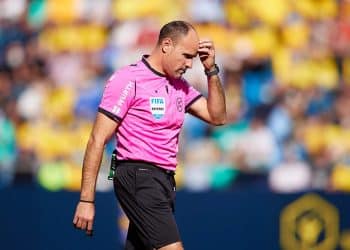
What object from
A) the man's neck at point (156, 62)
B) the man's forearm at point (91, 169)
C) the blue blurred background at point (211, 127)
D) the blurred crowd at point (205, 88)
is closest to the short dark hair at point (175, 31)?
the man's neck at point (156, 62)

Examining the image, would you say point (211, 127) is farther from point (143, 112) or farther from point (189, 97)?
point (143, 112)

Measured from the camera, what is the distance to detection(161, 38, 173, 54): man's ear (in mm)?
5535

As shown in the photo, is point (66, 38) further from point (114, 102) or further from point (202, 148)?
point (114, 102)

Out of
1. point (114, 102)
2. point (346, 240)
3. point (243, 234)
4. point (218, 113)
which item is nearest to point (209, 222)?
point (243, 234)

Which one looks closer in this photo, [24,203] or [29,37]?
[24,203]

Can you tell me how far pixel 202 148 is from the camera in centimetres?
1011

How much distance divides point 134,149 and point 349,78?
18.3 feet

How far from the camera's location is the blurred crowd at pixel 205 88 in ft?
32.2

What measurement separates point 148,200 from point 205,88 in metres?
5.09

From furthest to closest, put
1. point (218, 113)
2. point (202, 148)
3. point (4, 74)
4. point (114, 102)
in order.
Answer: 1. point (4, 74)
2. point (202, 148)
3. point (218, 113)
4. point (114, 102)

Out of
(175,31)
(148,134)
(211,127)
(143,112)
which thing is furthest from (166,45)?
(211,127)

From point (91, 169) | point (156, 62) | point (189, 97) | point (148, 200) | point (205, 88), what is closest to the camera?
point (91, 169)

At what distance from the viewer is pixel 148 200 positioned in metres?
5.48

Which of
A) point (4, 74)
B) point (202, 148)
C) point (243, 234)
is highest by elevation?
point (4, 74)
